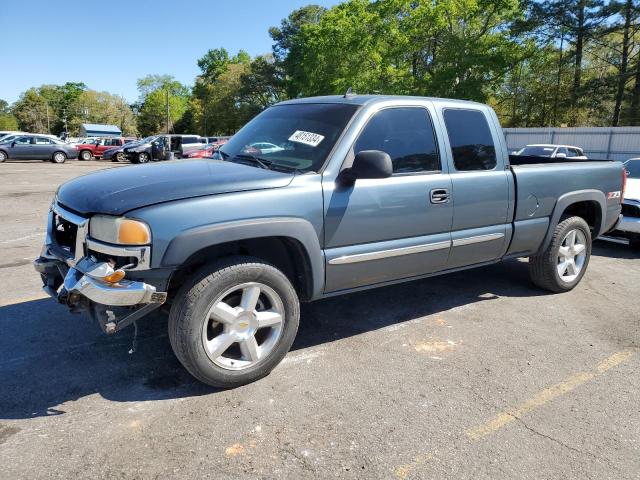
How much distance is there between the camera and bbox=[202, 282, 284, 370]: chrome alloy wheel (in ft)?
10.1

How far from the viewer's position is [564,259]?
5.29 m

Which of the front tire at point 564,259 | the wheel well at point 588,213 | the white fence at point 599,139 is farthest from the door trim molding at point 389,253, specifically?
the white fence at point 599,139

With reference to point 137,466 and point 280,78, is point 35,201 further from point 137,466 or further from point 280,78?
point 280,78

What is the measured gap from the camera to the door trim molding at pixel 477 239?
4.14 meters

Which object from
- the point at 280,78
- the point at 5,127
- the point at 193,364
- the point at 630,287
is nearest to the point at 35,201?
the point at 193,364

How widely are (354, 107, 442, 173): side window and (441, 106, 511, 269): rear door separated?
0.71 ft

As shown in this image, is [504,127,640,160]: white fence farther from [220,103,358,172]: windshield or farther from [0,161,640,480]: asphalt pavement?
[220,103,358,172]: windshield

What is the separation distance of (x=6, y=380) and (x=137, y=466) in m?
1.37

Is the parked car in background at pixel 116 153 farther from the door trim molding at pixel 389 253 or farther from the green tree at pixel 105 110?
the green tree at pixel 105 110

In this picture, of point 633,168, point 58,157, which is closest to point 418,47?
point 58,157

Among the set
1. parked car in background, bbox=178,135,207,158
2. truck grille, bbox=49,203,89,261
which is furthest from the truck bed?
parked car in background, bbox=178,135,207,158

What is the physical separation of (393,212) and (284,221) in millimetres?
942

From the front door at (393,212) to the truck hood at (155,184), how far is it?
51 centimetres

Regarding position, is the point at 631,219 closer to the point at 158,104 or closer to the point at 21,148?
the point at 21,148
